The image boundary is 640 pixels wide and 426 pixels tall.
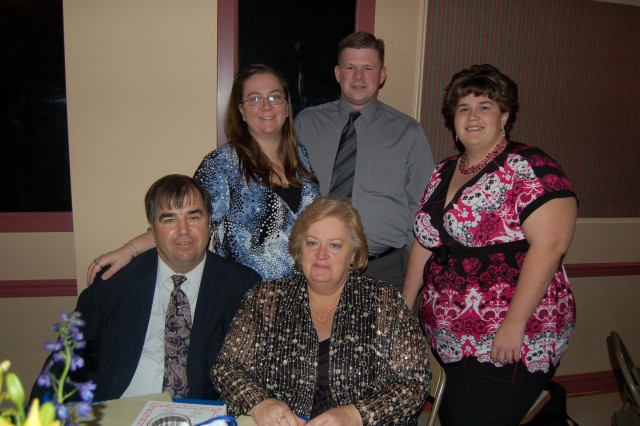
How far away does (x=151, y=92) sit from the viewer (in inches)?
105

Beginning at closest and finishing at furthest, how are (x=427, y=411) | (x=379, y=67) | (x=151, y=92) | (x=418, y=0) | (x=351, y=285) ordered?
1. (x=351, y=285)
2. (x=379, y=67)
3. (x=151, y=92)
4. (x=418, y=0)
5. (x=427, y=411)

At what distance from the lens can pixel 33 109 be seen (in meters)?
2.71

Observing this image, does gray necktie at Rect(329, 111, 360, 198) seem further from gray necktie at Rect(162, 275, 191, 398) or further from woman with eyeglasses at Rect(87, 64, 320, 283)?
gray necktie at Rect(162, 275, 191, 398)

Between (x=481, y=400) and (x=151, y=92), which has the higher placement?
(x=151, y=92)

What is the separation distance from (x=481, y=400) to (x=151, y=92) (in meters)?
2.26

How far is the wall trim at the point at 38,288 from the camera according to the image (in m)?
2.74

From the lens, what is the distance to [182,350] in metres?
1.82

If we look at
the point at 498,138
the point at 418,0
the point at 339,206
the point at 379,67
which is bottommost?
the point at 339,206

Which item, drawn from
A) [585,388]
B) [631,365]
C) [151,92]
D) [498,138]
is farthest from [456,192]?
[585,388]

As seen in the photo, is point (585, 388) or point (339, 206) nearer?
point (339, 206)

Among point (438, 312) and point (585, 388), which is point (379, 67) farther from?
point (585, 388)

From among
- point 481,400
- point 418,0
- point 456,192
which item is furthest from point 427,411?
point 418,0

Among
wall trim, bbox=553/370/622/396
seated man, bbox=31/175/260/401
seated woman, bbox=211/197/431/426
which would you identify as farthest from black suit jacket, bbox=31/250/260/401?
wall trim, bbox=553/370/622/396

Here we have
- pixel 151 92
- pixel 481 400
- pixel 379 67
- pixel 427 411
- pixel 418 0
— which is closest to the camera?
pixel 481 400
